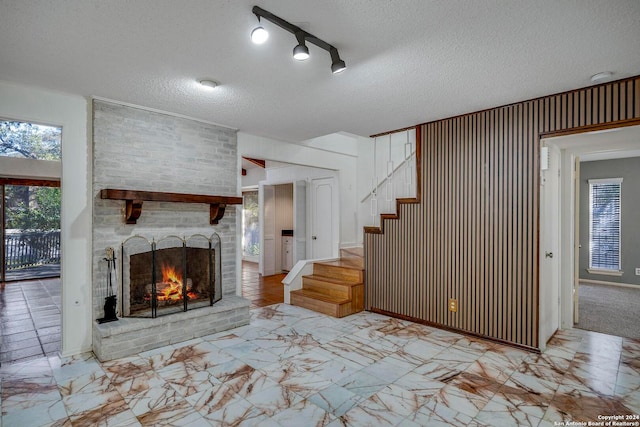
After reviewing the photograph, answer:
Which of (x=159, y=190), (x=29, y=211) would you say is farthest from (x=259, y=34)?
(x=29, y=211)

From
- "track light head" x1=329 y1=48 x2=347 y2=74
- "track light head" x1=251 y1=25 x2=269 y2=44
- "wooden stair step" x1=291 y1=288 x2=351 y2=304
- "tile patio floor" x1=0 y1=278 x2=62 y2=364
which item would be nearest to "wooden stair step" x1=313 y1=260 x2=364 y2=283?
"wooden stair step" x1=291 y1=288 x2=351 y2=304

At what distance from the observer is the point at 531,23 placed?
6.63 feet

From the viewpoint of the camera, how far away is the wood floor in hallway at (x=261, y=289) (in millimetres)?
5375

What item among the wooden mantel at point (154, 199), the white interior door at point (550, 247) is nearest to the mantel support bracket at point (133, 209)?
the wooden mantel at point (154, 199)

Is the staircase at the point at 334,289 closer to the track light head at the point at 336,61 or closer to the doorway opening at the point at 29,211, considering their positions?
the track light head at the point at 336,61

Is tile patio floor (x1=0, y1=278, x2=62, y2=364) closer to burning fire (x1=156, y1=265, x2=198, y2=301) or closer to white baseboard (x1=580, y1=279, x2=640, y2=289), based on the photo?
burning fire (x1=156, y1=265, x2=198, y2=301)

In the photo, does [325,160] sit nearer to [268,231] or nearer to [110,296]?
[268,231]

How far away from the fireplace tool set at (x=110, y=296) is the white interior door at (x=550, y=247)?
4255 mm

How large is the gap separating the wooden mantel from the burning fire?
2.26ft

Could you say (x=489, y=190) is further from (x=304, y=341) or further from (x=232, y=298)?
(x=232, y=298)

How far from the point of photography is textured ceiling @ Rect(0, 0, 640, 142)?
6.23ft

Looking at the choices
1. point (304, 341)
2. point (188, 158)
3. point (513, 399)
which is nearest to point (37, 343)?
point (188, 158)

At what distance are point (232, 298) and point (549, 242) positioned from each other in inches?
148

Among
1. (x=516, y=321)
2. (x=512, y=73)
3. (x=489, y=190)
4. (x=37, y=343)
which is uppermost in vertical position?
(x=512, y=73)
